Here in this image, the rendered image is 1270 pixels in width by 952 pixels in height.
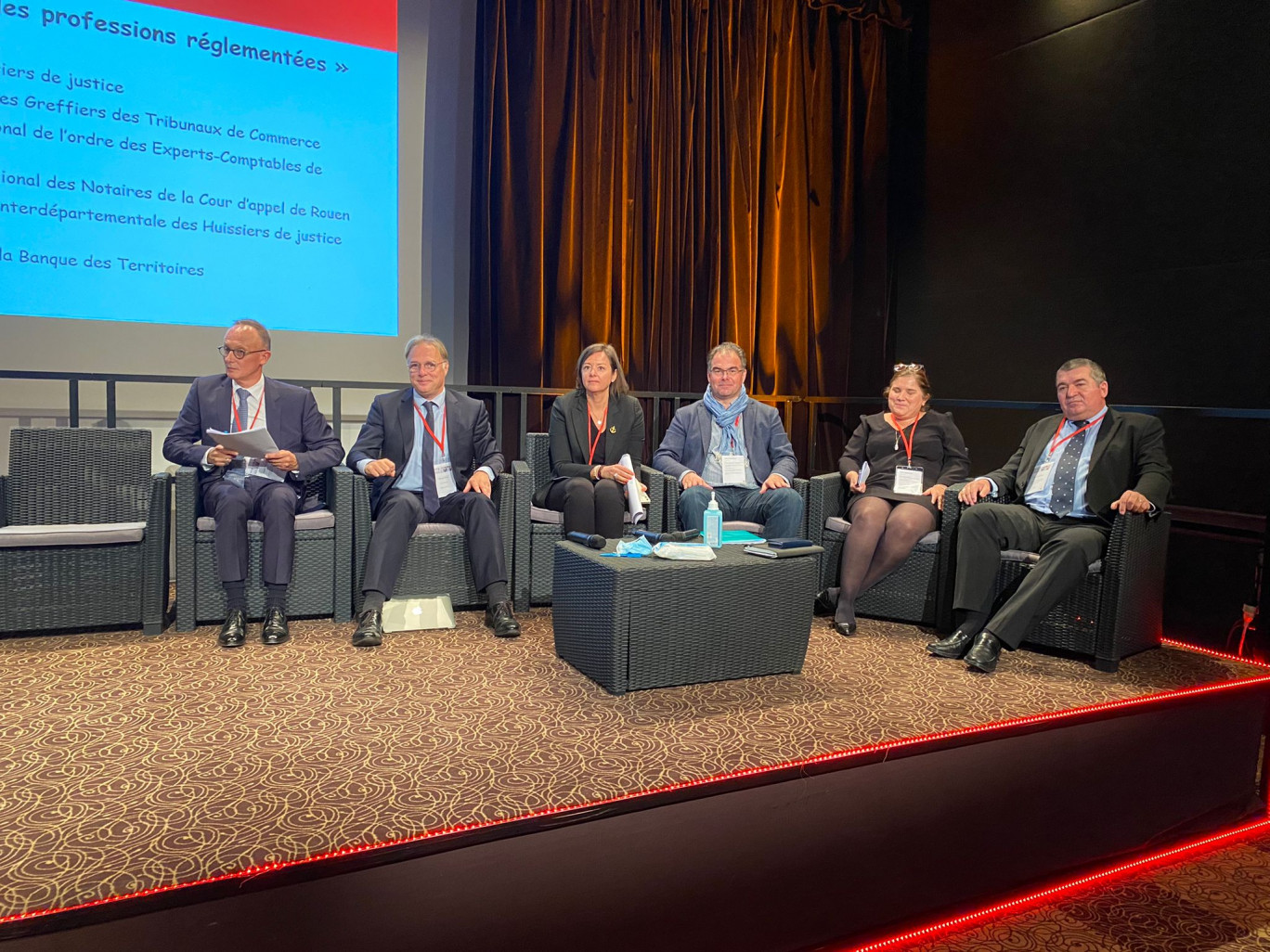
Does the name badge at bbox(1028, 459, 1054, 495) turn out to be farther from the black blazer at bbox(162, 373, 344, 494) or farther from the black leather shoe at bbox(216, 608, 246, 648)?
the black leather shoe at bbox(216, 608, 246, 648)

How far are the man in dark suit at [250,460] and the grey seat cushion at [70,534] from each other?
0.80ft

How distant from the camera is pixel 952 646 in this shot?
2762 millimetres

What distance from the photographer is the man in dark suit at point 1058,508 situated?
2.68m

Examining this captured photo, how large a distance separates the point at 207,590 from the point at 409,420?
0.88 m

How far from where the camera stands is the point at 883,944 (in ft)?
5.84

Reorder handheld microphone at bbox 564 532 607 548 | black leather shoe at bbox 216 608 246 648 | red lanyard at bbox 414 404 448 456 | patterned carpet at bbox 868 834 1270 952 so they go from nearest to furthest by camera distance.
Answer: patterned carpet at bbox 868 834 1270 952, handheld microphone at bbox 564 532 607 548, black leather shoe at bbox 216 608 246 648, red lanyard at bbox 414 404 448 456

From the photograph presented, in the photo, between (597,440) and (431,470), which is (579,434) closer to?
(597,440)

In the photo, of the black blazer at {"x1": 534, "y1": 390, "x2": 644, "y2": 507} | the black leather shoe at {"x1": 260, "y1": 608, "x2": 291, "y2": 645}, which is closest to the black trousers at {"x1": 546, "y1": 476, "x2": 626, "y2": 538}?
the black blazer at {"x1": 534, "y1": 390, "x2": 644, "y2": 507}

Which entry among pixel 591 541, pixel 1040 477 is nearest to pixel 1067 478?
pixel 1040 477

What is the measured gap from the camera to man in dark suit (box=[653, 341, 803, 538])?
3.40 meters

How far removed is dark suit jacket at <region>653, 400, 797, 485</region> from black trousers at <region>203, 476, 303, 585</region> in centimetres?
145

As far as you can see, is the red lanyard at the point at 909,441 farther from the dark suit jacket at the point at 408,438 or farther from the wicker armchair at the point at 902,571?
the dark suit jacket at the point at 408,438

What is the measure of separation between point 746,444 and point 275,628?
1.89 m

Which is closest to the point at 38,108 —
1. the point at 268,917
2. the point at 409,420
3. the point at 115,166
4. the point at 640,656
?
the point at 115,166
